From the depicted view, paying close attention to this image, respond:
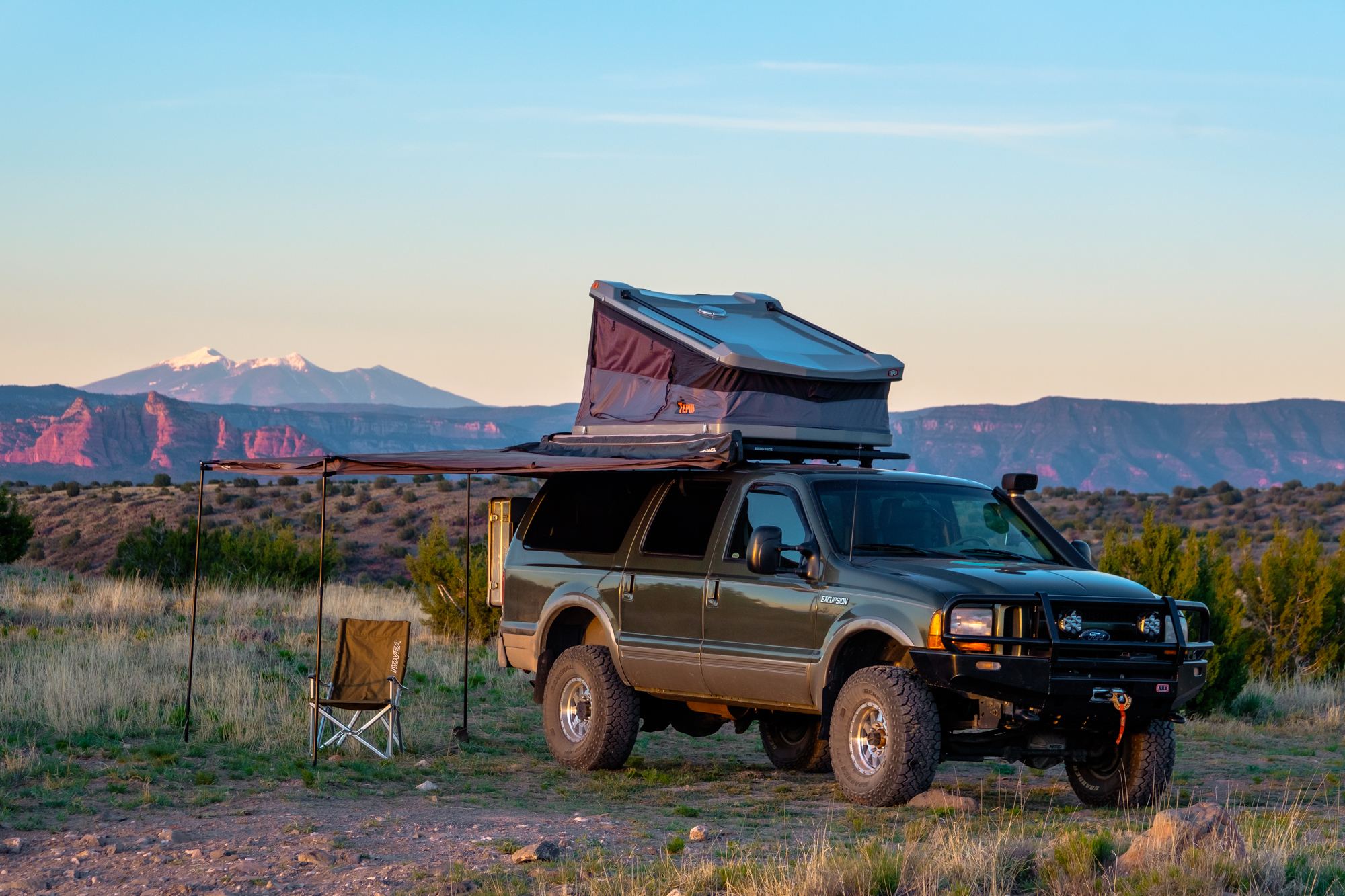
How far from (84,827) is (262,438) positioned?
141m

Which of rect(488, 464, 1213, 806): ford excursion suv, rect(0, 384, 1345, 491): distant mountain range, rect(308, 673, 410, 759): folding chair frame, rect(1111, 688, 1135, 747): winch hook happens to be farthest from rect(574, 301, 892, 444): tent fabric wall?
rect(0, 384, 1345, 491): distant mountain range

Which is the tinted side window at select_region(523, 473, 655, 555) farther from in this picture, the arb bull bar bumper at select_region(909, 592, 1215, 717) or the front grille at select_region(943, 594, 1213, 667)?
the front grille at select_region(943, 594, 1213, 667)

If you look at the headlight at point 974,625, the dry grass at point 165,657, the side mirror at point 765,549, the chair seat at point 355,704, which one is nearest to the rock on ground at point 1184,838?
the headlight at point 974,625

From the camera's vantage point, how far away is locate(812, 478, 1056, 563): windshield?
30.7ft

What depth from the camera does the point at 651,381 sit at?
413 inches

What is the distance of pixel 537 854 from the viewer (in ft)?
23.5

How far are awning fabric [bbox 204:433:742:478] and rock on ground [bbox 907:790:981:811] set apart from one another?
2.27m

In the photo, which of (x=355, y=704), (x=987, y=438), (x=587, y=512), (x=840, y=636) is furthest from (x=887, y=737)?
(x=987, y=438)

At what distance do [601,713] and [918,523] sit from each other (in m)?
2.58

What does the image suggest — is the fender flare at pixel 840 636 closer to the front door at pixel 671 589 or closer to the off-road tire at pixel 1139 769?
the front door at pixel 671 589

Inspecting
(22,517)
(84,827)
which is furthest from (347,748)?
(22,517)

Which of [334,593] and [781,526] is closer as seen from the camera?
[781,526]

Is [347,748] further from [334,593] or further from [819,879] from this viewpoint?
[334,593]

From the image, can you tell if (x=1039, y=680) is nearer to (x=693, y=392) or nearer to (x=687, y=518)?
(x=687, y=518)
